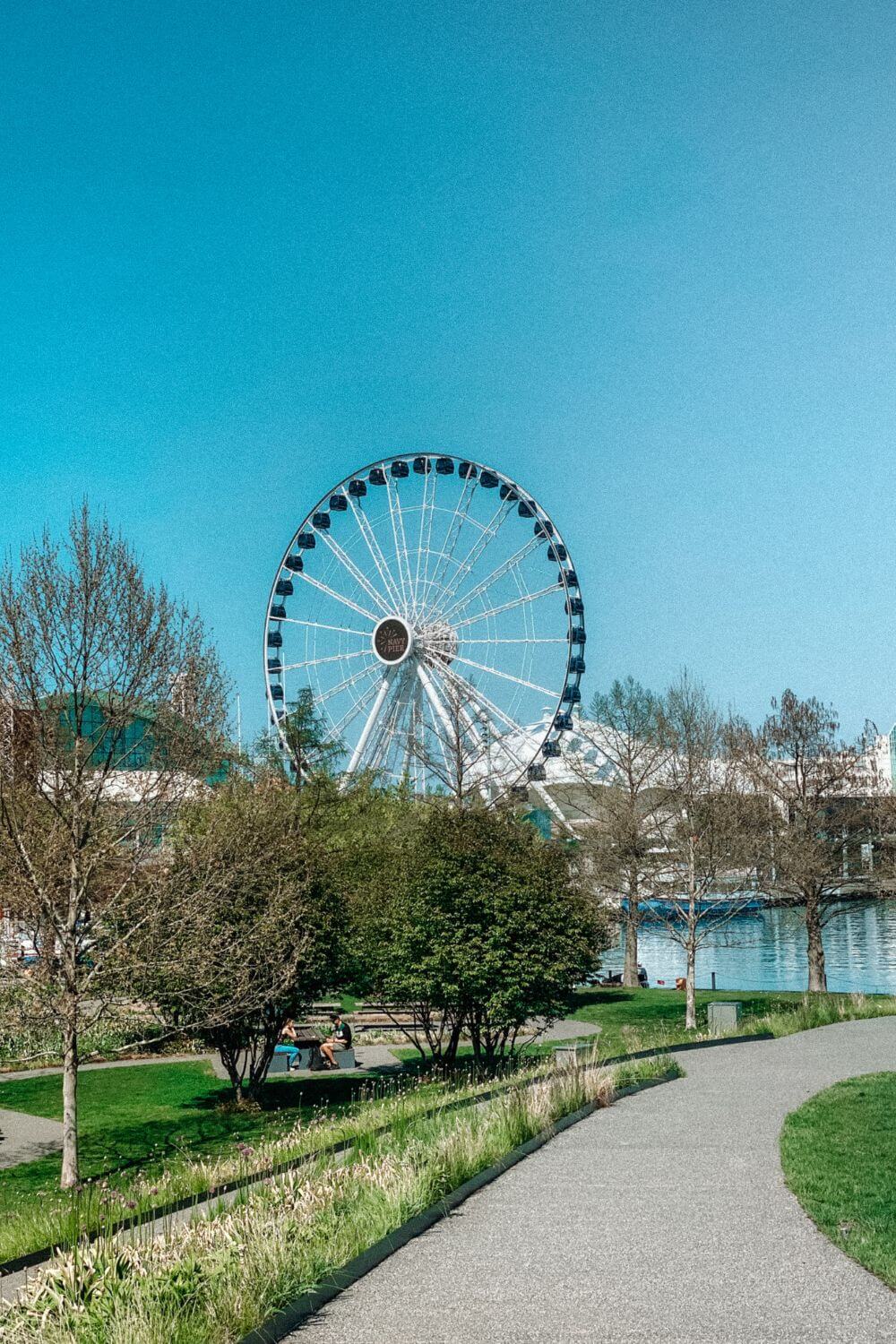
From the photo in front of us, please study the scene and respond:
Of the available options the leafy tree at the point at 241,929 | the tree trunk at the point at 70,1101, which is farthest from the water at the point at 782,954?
the tree trunk at the point at 70,1101

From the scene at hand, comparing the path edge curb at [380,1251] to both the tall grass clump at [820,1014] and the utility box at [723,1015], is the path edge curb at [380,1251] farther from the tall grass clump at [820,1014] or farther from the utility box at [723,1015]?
the tall grass clump at [820,1014]

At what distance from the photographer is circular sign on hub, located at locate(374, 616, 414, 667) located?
45.9m

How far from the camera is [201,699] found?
15.4m

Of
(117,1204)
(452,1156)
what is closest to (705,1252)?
(452,1156)

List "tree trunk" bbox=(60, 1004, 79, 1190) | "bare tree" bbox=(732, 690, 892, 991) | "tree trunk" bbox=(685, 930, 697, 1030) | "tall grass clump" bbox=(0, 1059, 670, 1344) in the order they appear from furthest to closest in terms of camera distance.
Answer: "bare tree" bbox=(732, 690, 892, 991) → "tree trunk" bbox=(685, 930, 697, 1030) → "tree trunk" bbox=(60, 1004, 79, 1190) → "tall grass clump" bbox=(0, 1059, 670, 1344)

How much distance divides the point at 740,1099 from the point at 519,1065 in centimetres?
517

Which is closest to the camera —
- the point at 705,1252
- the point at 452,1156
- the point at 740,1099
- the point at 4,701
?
the point at 705,1252

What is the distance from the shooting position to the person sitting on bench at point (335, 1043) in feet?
77.6

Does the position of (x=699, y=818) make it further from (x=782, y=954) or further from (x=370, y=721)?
(x=782, y=954)

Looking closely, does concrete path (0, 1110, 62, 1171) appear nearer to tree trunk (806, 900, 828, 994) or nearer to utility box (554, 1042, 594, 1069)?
utility box (554, 1042, 594, 1069)

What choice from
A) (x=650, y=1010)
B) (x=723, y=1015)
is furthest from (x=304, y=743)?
(x=723, y=1015)

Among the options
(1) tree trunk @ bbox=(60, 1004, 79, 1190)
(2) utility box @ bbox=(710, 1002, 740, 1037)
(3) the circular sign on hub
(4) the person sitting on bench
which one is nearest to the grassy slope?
(1) tree trunk @ bbox=(60, 1004, 79, 1190)

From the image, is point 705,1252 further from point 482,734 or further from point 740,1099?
point 482,734

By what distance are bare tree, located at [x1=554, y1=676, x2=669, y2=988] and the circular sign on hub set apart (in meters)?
7.19
